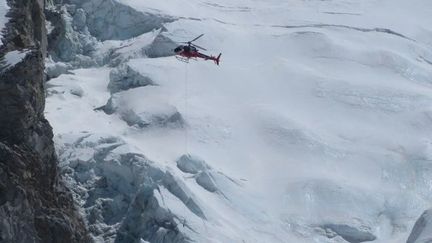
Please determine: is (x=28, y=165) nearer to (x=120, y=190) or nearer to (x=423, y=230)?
(x=120, y=190)

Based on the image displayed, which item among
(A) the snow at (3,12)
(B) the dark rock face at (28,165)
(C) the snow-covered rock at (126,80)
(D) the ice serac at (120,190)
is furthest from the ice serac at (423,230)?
(A) the snow at (3,12)

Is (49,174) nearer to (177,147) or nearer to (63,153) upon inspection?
(63,153)

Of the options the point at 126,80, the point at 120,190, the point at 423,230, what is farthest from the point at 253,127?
the point at 423,230

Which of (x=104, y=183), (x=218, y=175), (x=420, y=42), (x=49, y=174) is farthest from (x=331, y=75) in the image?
(x=49, y=174)

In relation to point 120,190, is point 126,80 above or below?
above

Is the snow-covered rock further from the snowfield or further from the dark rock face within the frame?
the dark rock face

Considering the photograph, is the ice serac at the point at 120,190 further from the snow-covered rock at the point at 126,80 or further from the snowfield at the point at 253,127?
the snow-covered rock at the point at 126,80

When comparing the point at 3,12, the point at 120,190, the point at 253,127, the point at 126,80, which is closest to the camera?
the point at 3,12
